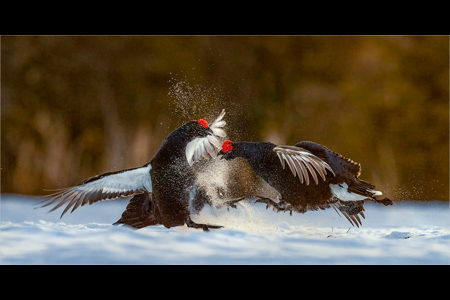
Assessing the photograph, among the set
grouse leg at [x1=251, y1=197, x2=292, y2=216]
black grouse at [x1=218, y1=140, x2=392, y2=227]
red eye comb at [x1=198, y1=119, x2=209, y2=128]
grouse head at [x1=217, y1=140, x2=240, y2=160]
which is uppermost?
red eye comb at [x1=198, y1=119, x2=209, y2=128]

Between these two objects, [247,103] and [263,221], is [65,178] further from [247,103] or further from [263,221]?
[263,221]

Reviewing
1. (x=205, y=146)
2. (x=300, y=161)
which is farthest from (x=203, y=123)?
(x=300, y=161)

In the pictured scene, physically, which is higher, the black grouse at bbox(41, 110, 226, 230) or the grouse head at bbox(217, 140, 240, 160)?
the grouse head at bbox(217, 140, 240, 160)

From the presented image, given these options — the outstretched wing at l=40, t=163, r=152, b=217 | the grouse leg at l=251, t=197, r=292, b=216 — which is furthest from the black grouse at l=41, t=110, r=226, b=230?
the grouse leg at l=251, t=197, r=292, b=216

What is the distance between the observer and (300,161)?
7.48 ft

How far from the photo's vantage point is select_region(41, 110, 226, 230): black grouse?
7.73 feet

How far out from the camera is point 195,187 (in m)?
2.42

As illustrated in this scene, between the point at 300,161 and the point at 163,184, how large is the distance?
2.41ft

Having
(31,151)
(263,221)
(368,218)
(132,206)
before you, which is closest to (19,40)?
(31,151)

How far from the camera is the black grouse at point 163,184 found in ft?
7.73

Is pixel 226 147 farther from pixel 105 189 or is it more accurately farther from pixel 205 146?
pixel 105 189

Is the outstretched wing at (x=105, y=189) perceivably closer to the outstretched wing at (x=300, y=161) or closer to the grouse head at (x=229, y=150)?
the grouse head at (x=229, y=150)

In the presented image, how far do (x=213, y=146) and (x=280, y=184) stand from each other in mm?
449

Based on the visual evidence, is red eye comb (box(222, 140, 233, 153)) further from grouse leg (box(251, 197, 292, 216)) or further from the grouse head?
grouse leg (box(251, 197, 292, 216))
